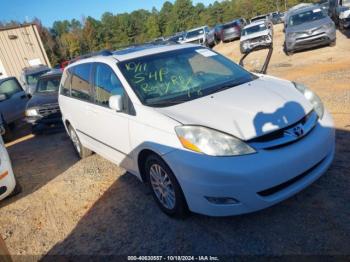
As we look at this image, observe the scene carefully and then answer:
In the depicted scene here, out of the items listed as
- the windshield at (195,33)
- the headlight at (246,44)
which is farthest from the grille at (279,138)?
the windshield at (195,33)

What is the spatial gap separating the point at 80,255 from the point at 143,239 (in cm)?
64

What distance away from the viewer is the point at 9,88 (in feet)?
33.7

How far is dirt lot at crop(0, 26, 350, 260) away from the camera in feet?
9.61

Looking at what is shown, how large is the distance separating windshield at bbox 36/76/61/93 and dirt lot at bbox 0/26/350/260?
4.10m

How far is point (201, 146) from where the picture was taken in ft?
9.40

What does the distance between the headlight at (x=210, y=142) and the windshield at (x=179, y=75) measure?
0.57 meters

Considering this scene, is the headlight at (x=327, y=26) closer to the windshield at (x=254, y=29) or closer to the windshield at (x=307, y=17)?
the windshield at (x=307, y=17)

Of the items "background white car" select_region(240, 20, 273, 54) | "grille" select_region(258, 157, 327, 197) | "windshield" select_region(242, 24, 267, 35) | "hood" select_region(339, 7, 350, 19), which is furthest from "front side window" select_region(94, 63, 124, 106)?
"windshield" select_region(242, 24, 267, 35)

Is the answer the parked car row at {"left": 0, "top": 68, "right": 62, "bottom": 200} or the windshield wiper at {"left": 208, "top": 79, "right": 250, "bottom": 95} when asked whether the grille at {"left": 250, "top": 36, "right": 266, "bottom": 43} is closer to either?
the parked car row at {"left": 0, "top": 68, "right": 62, "bottom": 200}

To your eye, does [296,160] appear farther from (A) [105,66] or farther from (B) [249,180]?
(A) [105,66]

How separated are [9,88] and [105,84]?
293 inches

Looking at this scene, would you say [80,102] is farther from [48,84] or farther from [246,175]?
[48,84]

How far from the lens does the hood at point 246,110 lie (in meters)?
2.92

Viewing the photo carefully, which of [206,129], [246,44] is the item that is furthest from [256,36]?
[206,129]
